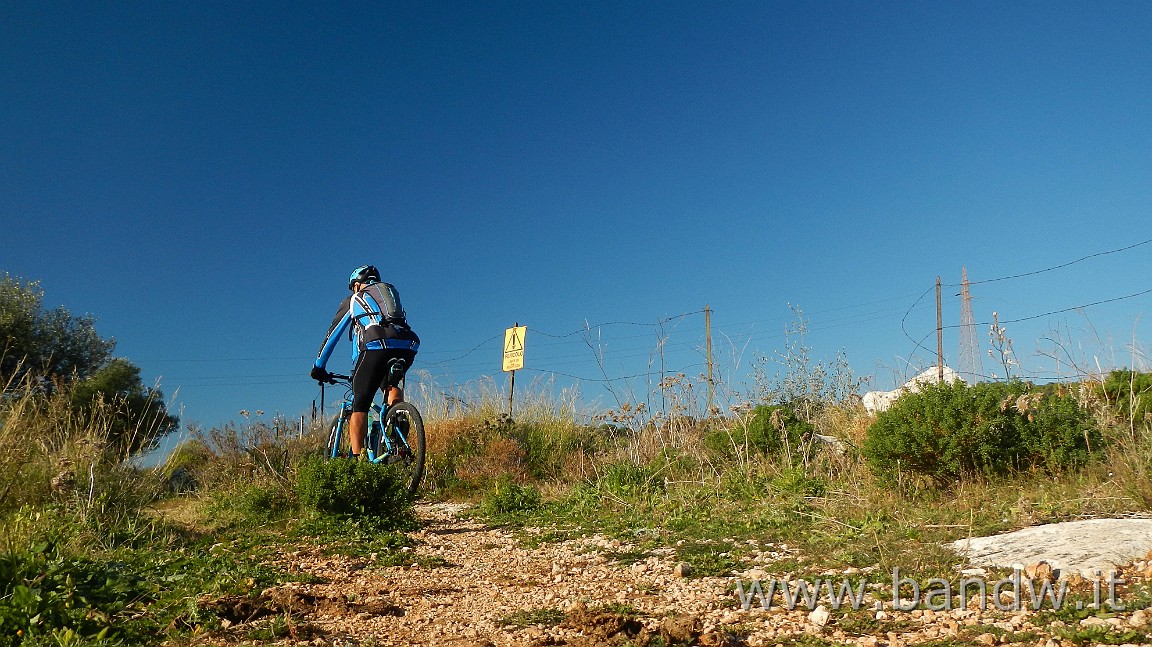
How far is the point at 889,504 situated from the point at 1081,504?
44.6 inches

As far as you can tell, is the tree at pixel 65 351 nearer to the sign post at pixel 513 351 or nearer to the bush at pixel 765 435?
the sign post at pixel 513 351

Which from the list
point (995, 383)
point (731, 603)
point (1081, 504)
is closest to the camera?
point (731, 603)

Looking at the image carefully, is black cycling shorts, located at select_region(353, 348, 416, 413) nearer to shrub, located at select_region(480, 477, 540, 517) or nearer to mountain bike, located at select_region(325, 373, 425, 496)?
mountain bike, located at select_region(325, 373, 425, 496)

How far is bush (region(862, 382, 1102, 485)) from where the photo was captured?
575 centimetres

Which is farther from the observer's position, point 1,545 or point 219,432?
point 219,432

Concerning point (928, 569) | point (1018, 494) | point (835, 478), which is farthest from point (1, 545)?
point (1018, 494)

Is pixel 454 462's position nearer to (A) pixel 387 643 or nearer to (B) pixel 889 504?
(B) pixel 889 504

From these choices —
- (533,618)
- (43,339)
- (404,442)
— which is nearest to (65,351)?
(43,339)

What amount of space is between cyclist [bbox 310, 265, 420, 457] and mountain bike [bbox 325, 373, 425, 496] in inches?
5.2

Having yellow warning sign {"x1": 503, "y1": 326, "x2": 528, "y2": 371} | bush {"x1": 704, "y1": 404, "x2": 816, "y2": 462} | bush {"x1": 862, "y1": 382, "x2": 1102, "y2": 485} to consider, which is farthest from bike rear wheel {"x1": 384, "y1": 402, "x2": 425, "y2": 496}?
yellow warning sign {"x1": 503, "y1": 326, "x2": 528, "y2": 371}

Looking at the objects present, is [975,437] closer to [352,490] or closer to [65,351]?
[352,490]

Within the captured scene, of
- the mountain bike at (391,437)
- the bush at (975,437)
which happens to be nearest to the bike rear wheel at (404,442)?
the mountain bike at (391,437)

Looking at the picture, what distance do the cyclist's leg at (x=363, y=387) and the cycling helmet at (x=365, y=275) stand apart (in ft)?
2.49

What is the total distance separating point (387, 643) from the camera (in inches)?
123
